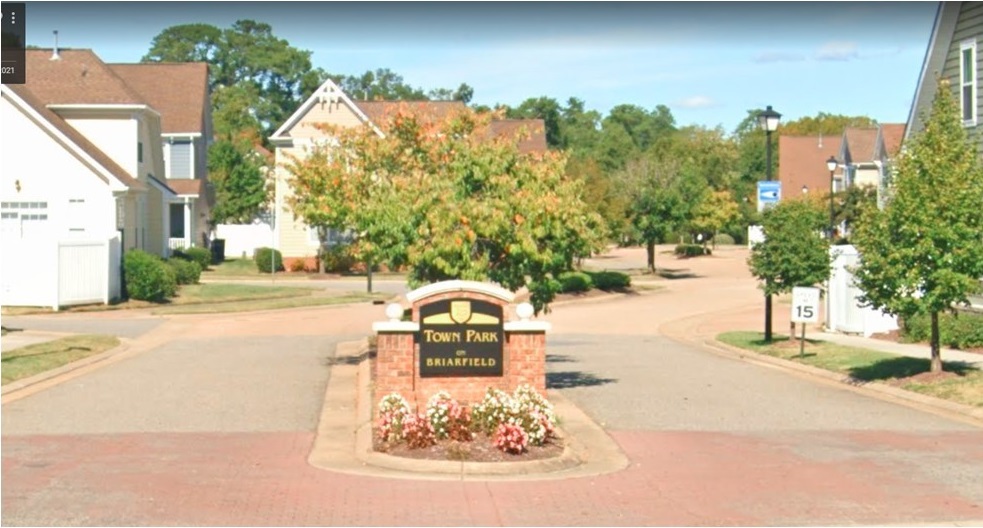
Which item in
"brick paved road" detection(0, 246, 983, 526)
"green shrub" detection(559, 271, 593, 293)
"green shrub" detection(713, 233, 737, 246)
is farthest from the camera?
"green shrub" detection(713, 233, 737, 246)

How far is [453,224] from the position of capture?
723 inches

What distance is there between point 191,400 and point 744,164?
8418 centimetres

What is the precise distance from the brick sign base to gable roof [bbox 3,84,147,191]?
24.3 metres

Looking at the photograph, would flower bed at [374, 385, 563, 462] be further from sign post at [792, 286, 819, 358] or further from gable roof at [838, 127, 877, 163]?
gable roof at [838, 127, 877, 163]

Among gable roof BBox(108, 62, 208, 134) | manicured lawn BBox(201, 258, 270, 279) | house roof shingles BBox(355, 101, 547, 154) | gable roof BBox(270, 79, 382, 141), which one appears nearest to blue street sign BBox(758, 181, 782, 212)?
house roof shingles BBox(355, 101, 547, 154)

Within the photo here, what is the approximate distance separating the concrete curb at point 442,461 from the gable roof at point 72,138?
2367 centimetres

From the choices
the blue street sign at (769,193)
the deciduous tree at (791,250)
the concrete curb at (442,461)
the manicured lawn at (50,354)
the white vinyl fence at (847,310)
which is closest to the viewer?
the concrete curb at (442,461)

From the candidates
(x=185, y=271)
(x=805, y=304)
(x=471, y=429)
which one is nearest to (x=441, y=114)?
(x=185, y=271)

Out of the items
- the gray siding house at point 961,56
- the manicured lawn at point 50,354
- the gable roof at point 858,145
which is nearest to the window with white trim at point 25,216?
the manicured lawn at point 50,354

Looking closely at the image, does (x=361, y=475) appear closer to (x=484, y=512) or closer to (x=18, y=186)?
(x=484, y=512)

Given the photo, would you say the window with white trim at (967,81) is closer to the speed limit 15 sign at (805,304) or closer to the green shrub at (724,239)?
the speed limit 15 sign at (805,304)

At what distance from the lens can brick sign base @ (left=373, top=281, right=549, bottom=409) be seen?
51.3 ft

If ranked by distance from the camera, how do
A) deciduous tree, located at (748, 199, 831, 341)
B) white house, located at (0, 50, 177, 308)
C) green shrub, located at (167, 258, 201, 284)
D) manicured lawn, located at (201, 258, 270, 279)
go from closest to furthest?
deciduous tree, located at (748, 199, 831, 341) < white house, located at (0, 50, 177, 308) < green shrub, located at (167, 258, 201, 284) < manicured lawn, located at (201, 258, 270, 279)

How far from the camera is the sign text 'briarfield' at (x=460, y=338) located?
51.4 ft
